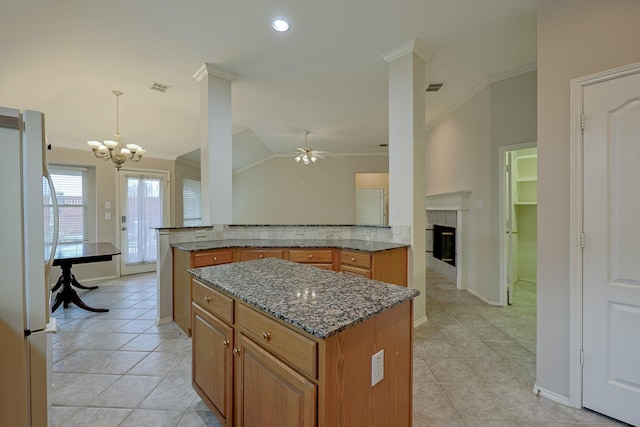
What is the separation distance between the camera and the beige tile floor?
1657 millimetres

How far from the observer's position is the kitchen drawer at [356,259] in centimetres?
267

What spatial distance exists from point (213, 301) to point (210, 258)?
149 cm

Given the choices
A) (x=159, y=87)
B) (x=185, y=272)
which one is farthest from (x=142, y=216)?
(x=185, y=272)

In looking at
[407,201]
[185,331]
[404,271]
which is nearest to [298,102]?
[407,201]

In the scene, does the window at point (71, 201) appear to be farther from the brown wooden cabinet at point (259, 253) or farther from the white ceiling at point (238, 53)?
the brown wooden cabinet at point (259, 253)

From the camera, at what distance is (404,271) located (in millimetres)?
2879

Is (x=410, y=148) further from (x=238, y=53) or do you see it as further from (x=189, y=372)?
(x=189, y=372)

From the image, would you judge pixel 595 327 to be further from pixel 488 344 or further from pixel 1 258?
pixel 1 258

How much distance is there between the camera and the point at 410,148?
9.42 ft

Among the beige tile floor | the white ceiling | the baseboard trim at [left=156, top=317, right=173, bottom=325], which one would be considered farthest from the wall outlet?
the baseboard trim at [left=156, top=317, right=173, bottom=325]

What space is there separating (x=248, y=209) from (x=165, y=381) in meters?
6.11

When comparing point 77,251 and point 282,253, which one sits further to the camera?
point 77,251

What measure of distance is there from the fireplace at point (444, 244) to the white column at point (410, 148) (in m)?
1.97

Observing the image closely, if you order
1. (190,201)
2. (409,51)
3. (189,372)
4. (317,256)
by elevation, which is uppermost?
(409,51)
